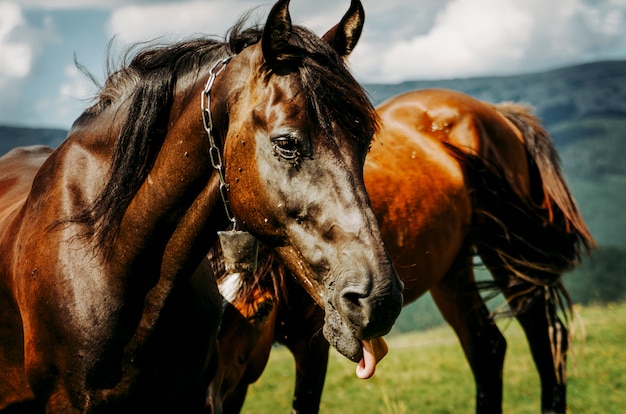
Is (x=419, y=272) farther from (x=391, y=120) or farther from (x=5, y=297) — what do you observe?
(x=5, y=297)

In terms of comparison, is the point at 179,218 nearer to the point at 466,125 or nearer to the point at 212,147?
the point at 212,147

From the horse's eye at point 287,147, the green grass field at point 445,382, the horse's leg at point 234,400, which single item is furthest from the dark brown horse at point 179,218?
the green grass field at point 445,382

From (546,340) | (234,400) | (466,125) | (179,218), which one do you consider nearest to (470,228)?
(466,125)

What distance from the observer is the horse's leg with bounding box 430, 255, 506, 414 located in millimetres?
5637

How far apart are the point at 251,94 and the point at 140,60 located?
678mm

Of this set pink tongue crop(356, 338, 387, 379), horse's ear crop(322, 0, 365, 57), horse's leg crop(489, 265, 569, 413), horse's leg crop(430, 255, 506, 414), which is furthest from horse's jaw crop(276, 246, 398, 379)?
horse's leg crop(489, 265, 569, 413)

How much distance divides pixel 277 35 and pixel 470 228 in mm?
3243

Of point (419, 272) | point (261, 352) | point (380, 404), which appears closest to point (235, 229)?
point (261, 352)

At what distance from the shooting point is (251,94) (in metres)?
2.59

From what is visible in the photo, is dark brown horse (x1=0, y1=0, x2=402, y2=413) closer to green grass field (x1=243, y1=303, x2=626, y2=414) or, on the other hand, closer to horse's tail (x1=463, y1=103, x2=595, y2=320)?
horse's tail (x1=463, y1=103, x2=595, y2=320)

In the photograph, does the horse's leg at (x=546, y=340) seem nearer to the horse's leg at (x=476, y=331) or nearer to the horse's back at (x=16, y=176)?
the horse's leg at (x=476, y=331)

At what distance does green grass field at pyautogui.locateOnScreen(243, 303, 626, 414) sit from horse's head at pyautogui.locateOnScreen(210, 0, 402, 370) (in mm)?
3745

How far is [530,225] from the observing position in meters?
5.68

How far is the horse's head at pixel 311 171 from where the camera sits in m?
2.35
